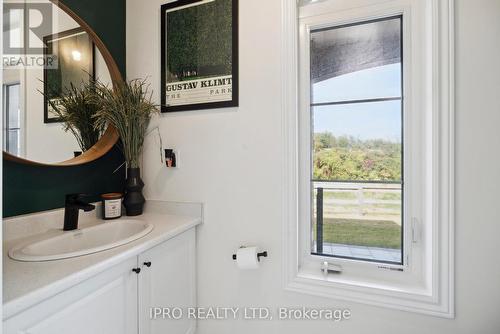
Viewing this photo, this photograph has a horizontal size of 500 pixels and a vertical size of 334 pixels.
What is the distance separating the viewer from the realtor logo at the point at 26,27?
40.9 inches

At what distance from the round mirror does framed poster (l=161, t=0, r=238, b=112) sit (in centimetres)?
37

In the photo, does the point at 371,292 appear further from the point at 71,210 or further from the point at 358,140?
the point at 71,210

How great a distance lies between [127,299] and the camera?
94 centimetres

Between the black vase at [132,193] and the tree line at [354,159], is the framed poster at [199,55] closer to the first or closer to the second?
the black vase at [132,193]

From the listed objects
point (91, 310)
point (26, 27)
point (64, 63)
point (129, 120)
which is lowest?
point (91, 310)

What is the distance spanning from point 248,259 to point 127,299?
548mm

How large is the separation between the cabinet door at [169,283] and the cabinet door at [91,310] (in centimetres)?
5

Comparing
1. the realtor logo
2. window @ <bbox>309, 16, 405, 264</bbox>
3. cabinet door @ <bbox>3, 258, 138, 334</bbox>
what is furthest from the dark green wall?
window @ <bbox>309, 16, 405, 264</bbox>

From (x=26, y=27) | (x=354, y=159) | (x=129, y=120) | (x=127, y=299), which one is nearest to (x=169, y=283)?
(x=127, y=299)

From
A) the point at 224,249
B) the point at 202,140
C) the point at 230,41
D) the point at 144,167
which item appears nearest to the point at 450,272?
the point at 224,249

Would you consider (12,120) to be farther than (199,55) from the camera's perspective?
Answer: No

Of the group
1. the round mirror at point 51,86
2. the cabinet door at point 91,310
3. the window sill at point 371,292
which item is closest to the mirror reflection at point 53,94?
the round mirror at point 51,86

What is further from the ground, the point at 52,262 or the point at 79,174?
the point at 79,174

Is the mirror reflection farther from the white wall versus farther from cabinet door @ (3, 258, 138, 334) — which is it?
cabinet door @ (3, 258, 138, 334)
